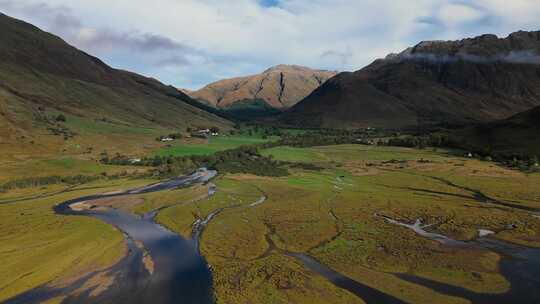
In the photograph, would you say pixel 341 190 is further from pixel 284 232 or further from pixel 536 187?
pixel 536 187

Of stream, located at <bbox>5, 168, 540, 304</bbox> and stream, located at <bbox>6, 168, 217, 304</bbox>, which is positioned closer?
stream, located at <bbox>5, 168, 540, 304</bbox>

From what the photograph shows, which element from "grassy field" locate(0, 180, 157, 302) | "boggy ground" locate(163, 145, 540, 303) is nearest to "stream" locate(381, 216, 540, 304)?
"boggy ground" locate(163, 145, 540, 303)

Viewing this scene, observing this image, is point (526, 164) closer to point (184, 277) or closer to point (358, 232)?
A: point (358, 232)

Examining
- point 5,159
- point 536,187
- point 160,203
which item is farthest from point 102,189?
point 536,187

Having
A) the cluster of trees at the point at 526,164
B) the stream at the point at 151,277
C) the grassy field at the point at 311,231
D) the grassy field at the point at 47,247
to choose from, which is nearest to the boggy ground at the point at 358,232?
the grassy field at the point at 311,231

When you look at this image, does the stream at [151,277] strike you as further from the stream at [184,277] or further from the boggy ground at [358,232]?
the boggy ground at [358,232]

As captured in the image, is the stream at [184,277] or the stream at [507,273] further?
the stream at [184,277]

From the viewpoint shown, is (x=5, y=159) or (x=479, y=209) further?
(x=5, y=159)

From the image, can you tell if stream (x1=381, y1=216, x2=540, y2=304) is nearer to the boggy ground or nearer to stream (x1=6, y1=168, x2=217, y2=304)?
the boggy ground

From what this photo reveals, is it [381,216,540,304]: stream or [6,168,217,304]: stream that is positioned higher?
[6,168,217,304]: stream

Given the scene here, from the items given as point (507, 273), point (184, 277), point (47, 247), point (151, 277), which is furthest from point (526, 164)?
point (47, 247)

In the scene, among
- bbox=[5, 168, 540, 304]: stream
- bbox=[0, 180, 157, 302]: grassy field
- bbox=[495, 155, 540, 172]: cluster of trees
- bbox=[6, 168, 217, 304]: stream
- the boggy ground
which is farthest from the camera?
bbox=[495, 155, 540, 172]: cluster of trees
